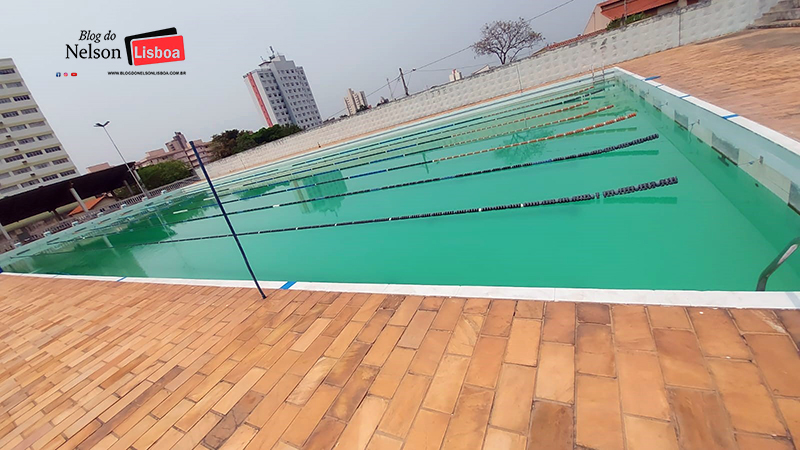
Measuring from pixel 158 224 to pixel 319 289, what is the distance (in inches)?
522

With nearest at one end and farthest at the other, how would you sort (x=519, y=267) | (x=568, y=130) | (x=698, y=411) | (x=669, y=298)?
(x=698, y=411), (x=669, y=298), (x=519, y=267), (x=568, y=130)

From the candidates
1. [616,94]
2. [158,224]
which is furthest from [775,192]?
[158,224]

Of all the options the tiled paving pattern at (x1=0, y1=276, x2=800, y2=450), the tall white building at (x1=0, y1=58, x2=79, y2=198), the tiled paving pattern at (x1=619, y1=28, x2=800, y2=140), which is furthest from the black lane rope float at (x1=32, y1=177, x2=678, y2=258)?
the tall white building at (x1=0, y1=58, x2=79, y2=198)

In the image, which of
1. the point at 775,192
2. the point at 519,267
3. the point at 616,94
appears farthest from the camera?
the point at 616,94

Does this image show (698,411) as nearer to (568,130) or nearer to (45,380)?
(45,380)

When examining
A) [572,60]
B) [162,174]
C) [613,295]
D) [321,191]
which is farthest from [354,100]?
[613,295]

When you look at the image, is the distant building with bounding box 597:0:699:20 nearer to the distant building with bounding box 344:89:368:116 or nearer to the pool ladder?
the pool ladder

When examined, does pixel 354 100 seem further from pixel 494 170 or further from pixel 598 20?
pixel 494 170

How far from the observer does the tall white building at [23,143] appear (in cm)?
3291

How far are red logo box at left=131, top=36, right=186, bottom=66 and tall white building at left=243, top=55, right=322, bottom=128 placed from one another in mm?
63325

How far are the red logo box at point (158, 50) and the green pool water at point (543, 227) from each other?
9.68m

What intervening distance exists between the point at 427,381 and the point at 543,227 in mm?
2891

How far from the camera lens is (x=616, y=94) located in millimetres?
8781

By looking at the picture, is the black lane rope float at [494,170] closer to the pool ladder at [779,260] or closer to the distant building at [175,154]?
the pool ladder at [779,260]
